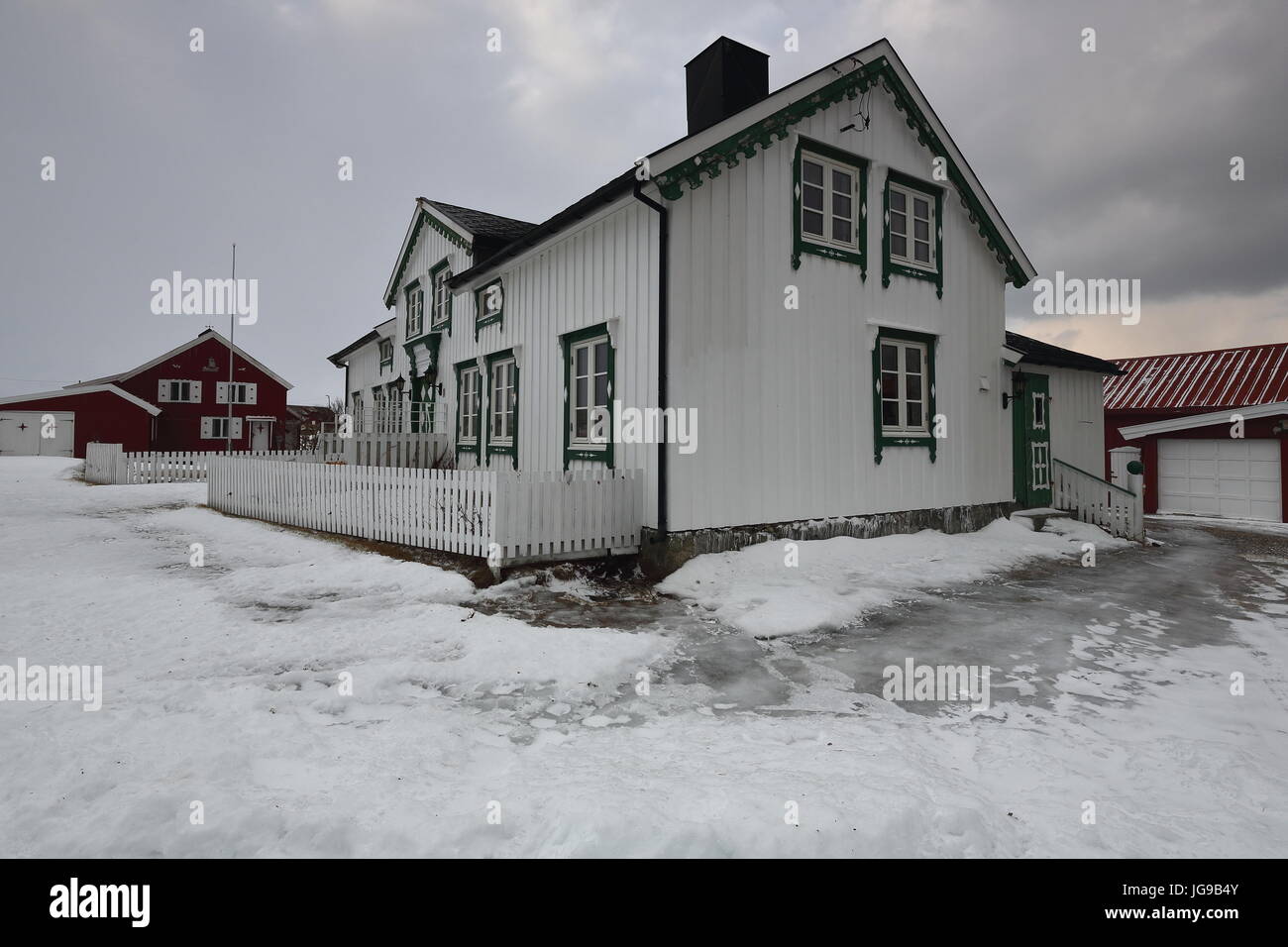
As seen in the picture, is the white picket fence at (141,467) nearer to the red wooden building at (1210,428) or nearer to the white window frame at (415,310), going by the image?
the white window frame at (415,310)

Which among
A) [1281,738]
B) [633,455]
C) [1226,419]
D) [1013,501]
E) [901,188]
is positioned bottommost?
[1281,738]

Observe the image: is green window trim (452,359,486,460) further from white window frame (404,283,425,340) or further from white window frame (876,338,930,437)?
white window frame (876,338,930,437)

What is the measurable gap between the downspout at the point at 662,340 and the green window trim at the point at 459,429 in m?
6.26

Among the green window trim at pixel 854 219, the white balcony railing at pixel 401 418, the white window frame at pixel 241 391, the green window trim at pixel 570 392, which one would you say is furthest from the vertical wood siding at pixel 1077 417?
the white window frame at pixel 241 391

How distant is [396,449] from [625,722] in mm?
13116

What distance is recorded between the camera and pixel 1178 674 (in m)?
5.21

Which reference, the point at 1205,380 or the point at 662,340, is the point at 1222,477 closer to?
the point at 1205,380

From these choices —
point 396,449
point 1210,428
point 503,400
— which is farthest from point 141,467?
point 1210,428

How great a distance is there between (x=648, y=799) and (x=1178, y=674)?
15.4ft

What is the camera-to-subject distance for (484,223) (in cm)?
1683

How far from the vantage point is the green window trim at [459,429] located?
14.2m

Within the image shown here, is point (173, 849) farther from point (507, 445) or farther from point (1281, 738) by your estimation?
point (507, 445)

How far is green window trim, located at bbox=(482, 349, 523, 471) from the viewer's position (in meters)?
12.6
